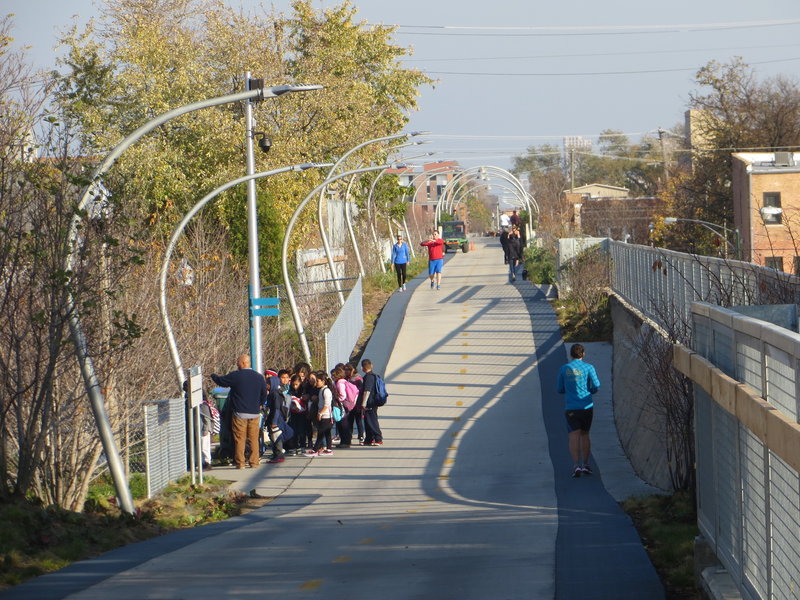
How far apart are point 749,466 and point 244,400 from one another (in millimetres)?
11448

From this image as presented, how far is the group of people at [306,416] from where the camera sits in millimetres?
17359

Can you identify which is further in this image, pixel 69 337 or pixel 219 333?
pixel 219 333

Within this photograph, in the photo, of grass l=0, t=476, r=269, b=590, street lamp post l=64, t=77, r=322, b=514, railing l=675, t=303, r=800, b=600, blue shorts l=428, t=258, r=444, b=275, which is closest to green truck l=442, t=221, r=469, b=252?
blue shorts l=428, t=258, r=444, b=275

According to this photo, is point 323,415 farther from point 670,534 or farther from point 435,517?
point 670,534

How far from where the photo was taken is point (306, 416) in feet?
61.7

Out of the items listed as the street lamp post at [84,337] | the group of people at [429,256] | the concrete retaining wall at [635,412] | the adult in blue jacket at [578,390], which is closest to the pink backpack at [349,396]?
the concrete retaining wall at [635,412]

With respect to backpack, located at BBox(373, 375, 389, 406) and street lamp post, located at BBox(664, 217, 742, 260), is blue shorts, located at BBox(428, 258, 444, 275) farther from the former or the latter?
backpack, located at BBox(373, 375, 389, 406)

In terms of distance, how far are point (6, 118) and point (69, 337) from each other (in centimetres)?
262

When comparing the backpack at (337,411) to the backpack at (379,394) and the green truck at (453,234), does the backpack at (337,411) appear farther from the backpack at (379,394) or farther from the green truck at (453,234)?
the green truck at (453,234)

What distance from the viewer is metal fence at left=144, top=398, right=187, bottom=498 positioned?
46.5 feet

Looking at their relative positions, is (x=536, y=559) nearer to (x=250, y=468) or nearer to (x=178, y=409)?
(x=178, y=409)

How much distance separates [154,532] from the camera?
12.6 m

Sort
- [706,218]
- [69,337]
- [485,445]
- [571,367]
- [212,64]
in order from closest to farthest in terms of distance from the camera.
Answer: [69,337], [571,367], [485,445], [212,64], [706,218]

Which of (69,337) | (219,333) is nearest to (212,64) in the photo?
(219,333)
